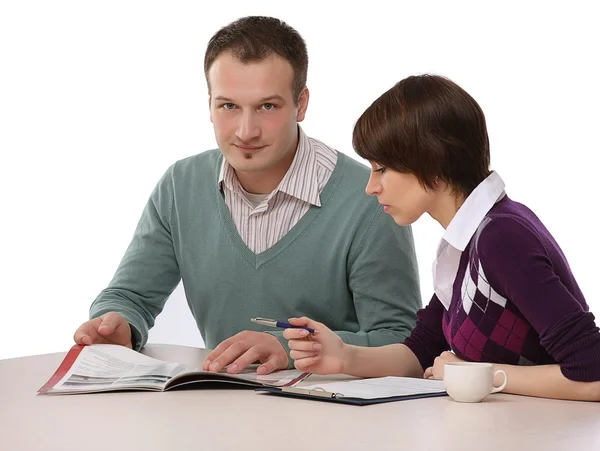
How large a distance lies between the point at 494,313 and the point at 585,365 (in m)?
0.19

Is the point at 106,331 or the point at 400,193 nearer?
the point at 400,193

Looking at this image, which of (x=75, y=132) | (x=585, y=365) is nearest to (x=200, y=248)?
(x=585, y=365)

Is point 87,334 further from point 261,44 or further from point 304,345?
point 261,44

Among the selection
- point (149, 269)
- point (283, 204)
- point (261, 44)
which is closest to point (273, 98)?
point (261, 44)

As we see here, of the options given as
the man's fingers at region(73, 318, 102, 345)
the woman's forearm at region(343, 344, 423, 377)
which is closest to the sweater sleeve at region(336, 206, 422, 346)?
the woman's forearm at region(343, 344, 423, 377)

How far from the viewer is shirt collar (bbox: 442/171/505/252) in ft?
4.75

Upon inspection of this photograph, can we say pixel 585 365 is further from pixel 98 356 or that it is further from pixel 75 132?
pixel 75 132

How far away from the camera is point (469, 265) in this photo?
1460mm

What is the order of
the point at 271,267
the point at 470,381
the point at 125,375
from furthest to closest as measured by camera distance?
the point at 271,267
the point at 125,375
the point at 470,381

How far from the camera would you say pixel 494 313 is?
1.42 meters

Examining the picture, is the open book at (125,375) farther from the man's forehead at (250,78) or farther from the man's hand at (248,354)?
the man's forehead at (250,78)

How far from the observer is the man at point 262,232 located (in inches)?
77.7

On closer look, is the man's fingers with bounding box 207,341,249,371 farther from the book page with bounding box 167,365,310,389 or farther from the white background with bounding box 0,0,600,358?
the white background with bounding box 0,0,600,358

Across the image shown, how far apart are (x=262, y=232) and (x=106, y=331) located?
46cm
